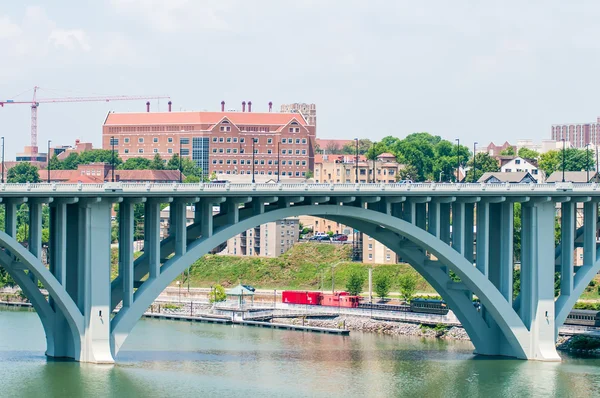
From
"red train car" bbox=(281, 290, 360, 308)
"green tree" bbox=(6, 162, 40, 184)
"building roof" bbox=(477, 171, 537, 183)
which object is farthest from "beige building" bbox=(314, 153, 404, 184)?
"red train car" bbox=(281, 290, 360, 308)

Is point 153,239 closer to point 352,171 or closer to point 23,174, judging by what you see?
point 352,171

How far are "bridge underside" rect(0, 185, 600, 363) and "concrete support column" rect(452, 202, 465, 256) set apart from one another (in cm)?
8

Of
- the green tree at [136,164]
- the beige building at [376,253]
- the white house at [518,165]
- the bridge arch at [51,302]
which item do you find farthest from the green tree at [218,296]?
the green tree at [136,164]

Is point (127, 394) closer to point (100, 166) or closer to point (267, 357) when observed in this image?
point (267, 357)

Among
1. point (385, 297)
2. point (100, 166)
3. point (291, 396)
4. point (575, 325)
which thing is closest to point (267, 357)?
point (291, 396)

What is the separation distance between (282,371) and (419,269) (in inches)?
396

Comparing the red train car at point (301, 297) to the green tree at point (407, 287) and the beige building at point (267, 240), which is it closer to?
the green tree at point (407, 287)

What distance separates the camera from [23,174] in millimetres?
171500

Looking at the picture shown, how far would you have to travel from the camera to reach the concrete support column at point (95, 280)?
2758 inches

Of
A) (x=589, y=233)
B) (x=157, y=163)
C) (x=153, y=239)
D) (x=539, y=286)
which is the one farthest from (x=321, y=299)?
(x=157, y=163)

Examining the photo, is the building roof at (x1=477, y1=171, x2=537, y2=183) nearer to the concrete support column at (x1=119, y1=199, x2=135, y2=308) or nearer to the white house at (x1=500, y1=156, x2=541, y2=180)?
the white house at (x1=500, y1=156, x2=541, y2=180)

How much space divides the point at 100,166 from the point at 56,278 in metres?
111

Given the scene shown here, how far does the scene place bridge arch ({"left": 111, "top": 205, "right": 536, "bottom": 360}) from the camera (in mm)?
71188

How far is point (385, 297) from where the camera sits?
116 m
